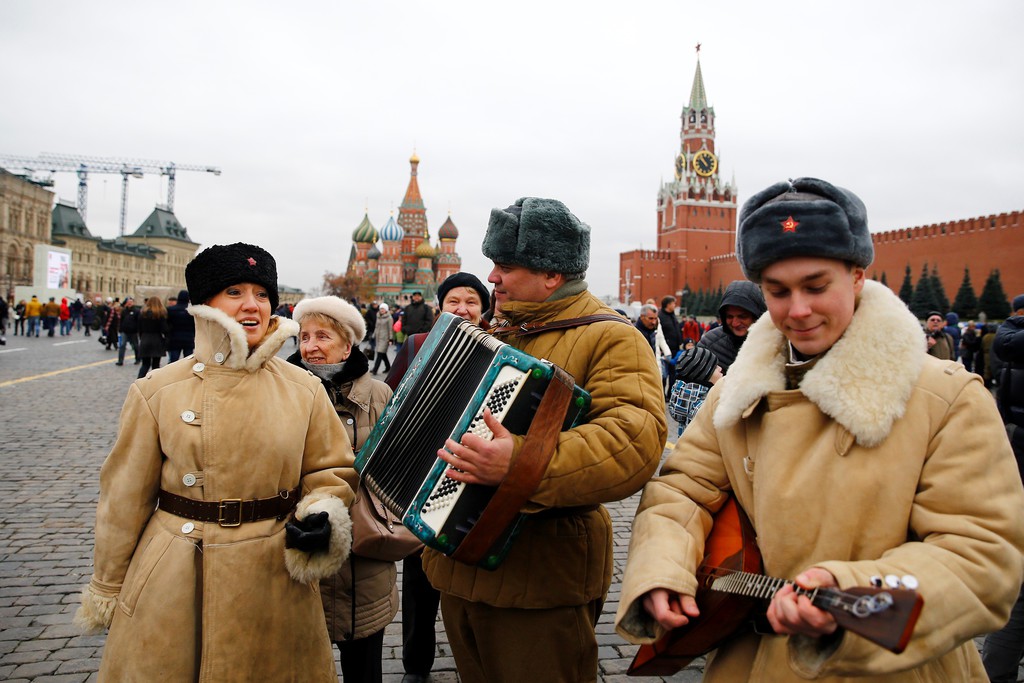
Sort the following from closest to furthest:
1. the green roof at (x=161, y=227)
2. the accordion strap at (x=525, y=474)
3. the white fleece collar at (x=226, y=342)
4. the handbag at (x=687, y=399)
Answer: the accordion strap at (x=525, y=474) < the white fleece collar at (x=226, y=342) < the handbag at (x=687, y=399) < the green roof at (x=161, y=227)

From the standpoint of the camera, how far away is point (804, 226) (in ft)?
5.44

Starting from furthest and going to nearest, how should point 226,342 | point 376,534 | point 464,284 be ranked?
point 464,284
point 376,534
point 226,342

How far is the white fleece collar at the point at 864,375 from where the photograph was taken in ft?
5.09

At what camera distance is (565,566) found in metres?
2.31

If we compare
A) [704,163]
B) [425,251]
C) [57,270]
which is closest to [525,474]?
[57,270]

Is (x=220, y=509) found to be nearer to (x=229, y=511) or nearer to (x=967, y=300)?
(x=229, y=511)

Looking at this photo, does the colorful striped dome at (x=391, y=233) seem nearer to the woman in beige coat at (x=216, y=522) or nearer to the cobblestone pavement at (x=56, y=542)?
the cobblestone pavement at (x=56, y=542)

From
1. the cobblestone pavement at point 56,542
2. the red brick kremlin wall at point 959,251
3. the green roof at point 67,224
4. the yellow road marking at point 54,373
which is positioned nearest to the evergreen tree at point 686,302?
the red brick kremlin wall at point 959,251

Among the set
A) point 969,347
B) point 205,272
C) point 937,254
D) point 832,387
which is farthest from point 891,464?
point 937,254

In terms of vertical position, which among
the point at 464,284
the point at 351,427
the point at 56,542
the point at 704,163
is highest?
the point at 704,163

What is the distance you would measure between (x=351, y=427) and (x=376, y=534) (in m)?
0.61

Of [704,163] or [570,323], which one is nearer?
[570,323]

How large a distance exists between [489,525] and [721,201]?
3675 inches

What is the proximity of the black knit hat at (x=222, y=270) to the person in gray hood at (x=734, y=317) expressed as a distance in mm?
2826
